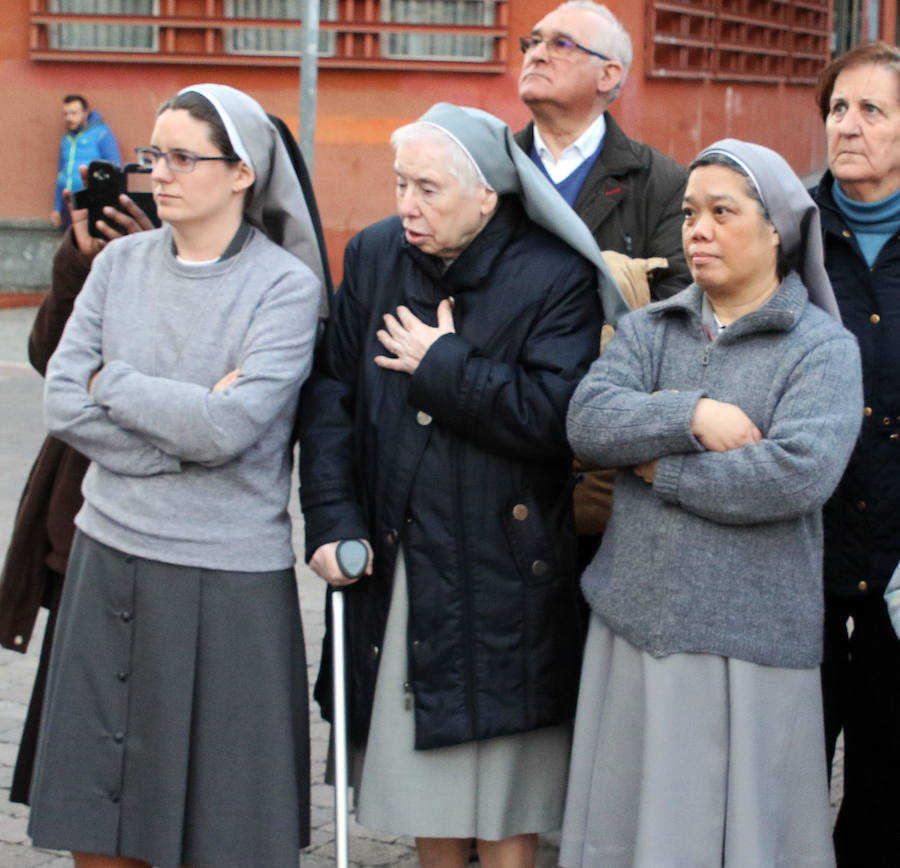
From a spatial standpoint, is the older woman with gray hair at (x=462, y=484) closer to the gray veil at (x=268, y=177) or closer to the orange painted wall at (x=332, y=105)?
the gray veil at (x=268, y=177)

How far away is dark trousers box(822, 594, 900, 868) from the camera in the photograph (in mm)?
3871

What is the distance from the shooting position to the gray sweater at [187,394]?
3602mm

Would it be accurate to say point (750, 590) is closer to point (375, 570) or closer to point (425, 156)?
point (375, 570)

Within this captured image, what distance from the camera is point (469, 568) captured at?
3672 millimetres

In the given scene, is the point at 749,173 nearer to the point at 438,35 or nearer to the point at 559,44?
the point at 559,44

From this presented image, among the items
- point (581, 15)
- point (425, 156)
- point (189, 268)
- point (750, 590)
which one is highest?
point (581, 15)

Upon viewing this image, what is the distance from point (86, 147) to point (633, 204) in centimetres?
1131

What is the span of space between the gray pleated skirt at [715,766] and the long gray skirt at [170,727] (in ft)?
2.59

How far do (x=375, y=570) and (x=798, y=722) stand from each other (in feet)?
3.32

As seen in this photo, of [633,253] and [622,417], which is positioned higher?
[633,253]

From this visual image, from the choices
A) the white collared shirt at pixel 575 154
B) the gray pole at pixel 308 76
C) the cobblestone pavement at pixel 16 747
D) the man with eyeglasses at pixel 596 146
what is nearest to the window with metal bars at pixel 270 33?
the gray pole at pixel 308 76

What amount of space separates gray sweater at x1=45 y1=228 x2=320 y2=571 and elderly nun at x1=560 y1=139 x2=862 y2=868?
2.34 ft

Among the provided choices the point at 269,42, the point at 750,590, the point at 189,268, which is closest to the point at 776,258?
the point at 750,590

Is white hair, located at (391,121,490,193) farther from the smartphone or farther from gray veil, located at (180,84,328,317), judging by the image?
the smartphone
